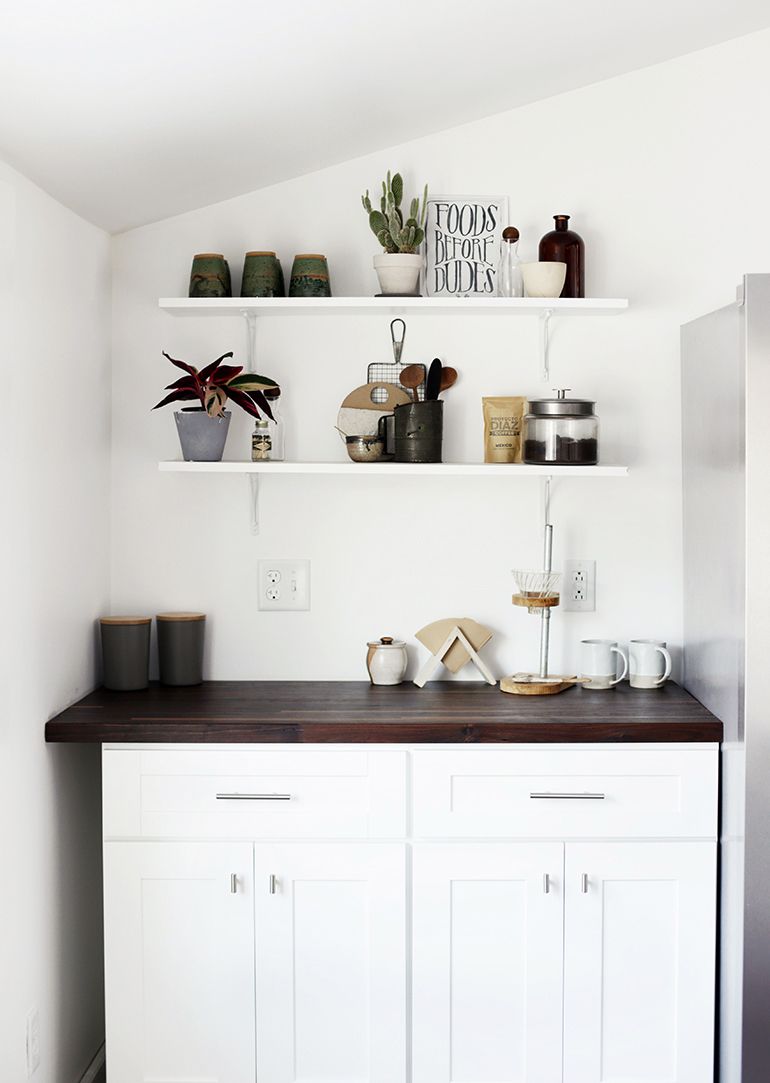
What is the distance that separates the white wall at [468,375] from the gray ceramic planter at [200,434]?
0.16 m

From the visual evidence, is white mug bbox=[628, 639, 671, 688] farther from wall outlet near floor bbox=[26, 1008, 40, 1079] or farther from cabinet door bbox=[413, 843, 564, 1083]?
wall outlet near floor bbox=[26, 1008, 40, 1079]

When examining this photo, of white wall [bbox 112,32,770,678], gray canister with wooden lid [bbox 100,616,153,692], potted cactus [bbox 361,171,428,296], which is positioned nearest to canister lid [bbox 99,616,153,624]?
gray canister with wooden lid [bbox 100,616,153,692]

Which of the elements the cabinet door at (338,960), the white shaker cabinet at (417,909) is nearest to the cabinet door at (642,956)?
the white shaker cabinet at (417,909)

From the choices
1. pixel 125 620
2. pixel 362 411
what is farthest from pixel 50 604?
pixel 362 411

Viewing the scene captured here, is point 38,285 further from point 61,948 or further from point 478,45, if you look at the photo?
point 61,948

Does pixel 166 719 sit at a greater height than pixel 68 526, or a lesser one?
lesser

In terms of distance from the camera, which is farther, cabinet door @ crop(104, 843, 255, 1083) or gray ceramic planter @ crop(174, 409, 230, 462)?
gray ceramic planter @ crop(174, 409, 230, 462)

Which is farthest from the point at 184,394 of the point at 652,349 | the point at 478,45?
the point at 652,349

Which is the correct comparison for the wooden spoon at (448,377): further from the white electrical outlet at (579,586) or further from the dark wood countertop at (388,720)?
the dark wood countertop at (388,720)

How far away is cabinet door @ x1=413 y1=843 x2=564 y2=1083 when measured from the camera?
2301 mm

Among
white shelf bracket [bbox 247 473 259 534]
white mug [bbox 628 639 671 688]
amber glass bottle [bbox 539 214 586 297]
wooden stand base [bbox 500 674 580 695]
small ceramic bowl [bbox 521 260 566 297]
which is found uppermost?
amber glass bottle [bbox 539 214 586 297]

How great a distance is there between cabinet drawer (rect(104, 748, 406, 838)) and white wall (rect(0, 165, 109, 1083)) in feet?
0.70

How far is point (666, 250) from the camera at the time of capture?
2.66m

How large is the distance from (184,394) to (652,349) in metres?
1.14
